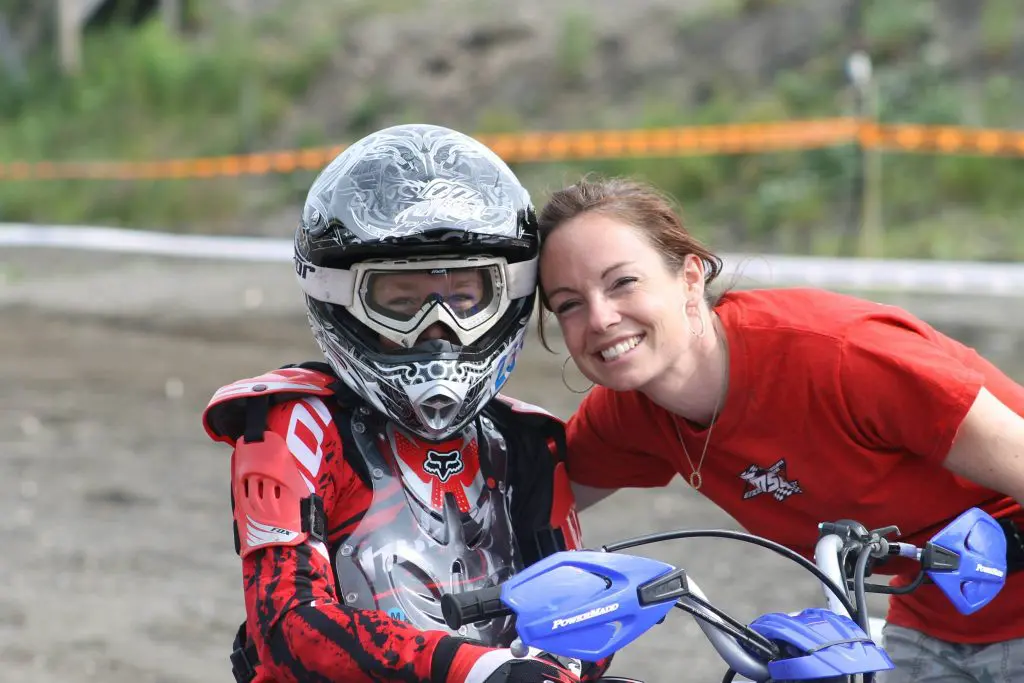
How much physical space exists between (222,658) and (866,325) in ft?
10.3

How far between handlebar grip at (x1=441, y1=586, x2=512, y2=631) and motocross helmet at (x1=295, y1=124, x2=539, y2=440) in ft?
3.08

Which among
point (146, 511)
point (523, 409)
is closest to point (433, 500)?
point (523, 409)

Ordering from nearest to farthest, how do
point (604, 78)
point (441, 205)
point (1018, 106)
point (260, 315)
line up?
point (441, 205)
point (260, 315)
point (1018, 106)
point (604, 78)

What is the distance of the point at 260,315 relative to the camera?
12.2m

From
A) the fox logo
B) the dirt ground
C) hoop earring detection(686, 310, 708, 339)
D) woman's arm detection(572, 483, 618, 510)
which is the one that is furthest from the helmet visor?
the dirt ground

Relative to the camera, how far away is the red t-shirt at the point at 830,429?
3123 millimetres

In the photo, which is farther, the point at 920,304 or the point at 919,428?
the point at 920,304

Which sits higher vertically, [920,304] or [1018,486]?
[1018,486]

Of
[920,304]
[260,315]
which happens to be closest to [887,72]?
[920,304]

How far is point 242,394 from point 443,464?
473mm

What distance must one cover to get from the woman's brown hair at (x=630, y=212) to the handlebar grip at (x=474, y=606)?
47.6 inches

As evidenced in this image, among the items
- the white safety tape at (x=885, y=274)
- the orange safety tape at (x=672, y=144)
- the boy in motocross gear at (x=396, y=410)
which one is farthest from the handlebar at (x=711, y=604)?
the orange safety tape at (x=672, y=144)

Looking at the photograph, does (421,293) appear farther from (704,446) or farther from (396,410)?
(704,446)

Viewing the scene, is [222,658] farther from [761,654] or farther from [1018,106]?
[1018,106]
